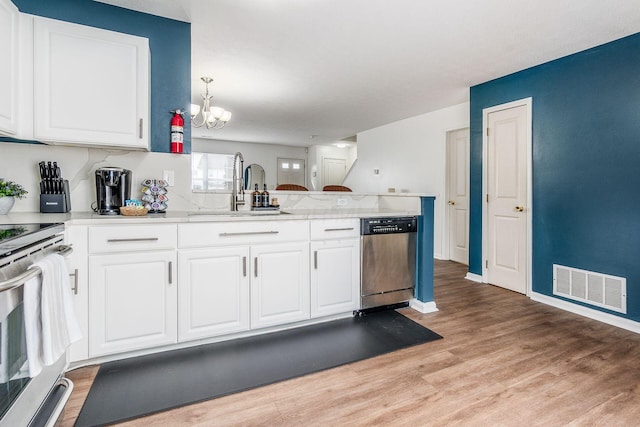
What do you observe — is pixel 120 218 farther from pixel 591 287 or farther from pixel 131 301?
pixel 591 287

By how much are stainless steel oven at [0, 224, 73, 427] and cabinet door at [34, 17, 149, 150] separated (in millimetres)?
963

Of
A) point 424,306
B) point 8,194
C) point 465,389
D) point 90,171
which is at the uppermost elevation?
point 90,171

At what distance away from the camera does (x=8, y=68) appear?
5.99ft

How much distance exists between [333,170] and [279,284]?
749 cm

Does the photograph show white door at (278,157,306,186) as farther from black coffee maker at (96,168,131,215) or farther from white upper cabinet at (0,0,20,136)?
white upper cabinet at (0,0,20,136)

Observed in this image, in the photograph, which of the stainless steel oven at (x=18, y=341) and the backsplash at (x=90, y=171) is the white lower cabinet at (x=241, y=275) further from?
the stainless steel oven at (x=18, y=341)

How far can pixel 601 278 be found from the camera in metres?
2.85

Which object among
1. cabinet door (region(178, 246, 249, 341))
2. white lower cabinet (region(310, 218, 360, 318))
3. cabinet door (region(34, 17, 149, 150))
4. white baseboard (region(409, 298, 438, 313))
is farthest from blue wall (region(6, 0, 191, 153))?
white baseboard (region(409, 298, 438, 313))

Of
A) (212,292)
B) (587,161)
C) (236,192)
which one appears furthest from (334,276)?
(587,161)

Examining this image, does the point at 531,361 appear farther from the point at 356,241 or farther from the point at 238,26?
the point at 238,26

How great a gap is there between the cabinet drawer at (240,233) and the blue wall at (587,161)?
8.23 feet

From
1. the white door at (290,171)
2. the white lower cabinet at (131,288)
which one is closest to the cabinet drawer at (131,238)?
the white lower cabinet at (131,288)

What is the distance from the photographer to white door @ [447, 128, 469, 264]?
4965mm

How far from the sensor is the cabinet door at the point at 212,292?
6.75ft
